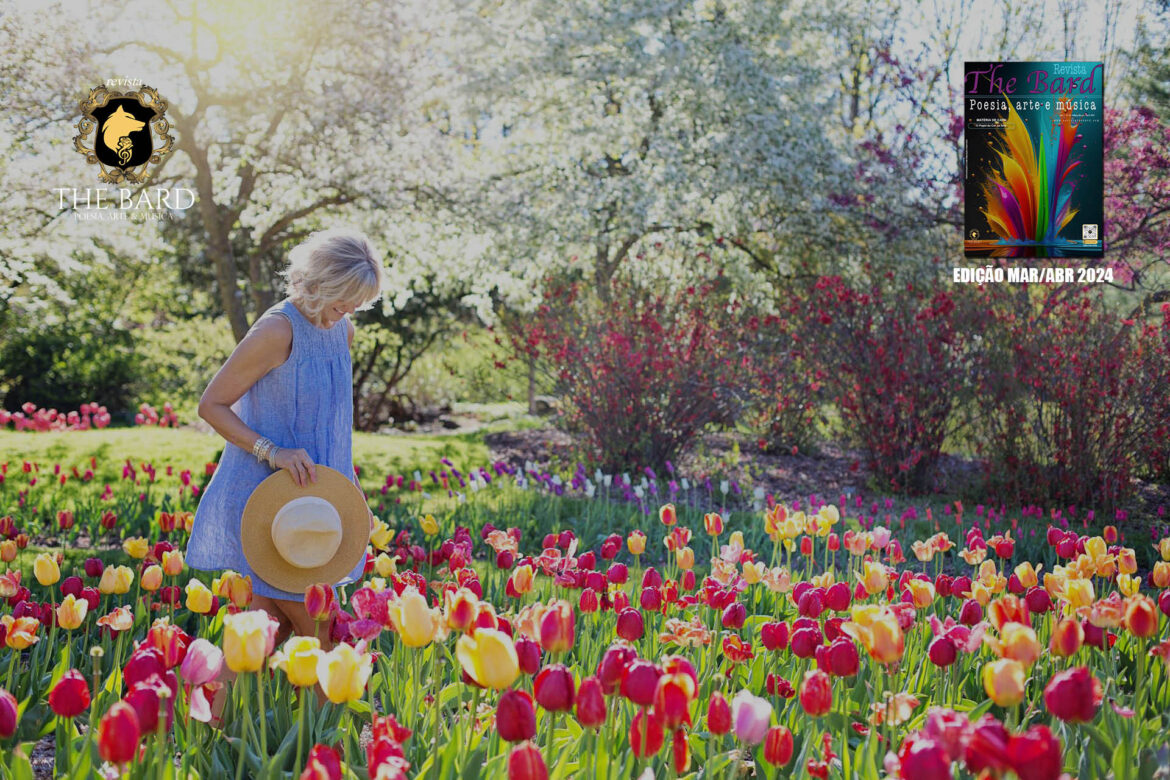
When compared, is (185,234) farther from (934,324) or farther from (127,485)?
(934,324)

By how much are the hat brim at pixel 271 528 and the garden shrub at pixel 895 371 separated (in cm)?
512

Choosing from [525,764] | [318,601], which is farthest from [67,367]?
[525,764]

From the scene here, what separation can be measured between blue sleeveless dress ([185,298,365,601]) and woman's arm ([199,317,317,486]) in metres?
0.05

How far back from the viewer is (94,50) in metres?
7.71

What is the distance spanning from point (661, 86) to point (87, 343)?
27.8 ft

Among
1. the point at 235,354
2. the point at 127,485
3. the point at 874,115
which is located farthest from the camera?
the point at 874,115

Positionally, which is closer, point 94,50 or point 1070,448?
point 1070,448

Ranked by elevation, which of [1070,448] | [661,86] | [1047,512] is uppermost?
[661,86]

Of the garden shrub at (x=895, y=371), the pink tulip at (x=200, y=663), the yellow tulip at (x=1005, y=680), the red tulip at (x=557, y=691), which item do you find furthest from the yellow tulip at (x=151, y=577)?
the garden shrub at (x=895, y=371)

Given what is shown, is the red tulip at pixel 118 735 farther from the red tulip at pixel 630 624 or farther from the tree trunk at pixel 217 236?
the tree trunk at pixel 217 236

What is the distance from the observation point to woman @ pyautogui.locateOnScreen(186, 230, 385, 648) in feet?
7.85

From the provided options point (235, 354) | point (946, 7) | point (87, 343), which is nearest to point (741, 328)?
point (235, 354)

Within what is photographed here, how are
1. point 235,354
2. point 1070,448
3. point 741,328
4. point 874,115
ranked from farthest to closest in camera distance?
point 874,115
point 741,328
point 1070,448
point 235,354

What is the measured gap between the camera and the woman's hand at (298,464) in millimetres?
2363
